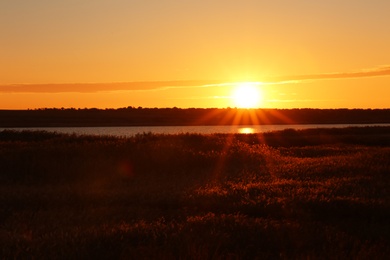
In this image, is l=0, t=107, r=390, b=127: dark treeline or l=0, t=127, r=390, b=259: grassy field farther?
l=0, t=107, r=390, b=127: dark treeline

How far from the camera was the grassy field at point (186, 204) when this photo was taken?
32.7 feet

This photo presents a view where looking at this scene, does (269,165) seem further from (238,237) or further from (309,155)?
(238,237)

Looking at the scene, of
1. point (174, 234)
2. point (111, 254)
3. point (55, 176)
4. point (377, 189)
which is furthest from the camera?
point (55, 176)

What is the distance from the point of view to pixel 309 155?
32.3 metres

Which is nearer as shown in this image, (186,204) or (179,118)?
(186,204)

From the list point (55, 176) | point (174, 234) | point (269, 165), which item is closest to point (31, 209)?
point (174, 234)

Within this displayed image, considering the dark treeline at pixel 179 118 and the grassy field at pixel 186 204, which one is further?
the dark treeline at pixel 179 118

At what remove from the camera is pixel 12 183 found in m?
20.7

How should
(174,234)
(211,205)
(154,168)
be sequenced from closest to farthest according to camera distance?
1. (174,234)
2. (211,205)
3. (154,168)

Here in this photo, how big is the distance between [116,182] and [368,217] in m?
9.57

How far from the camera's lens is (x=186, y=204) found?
49.9 feet

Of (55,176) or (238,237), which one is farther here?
(55,176)

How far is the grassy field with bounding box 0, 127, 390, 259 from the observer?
32.7ft

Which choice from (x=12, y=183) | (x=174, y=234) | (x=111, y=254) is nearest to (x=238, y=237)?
(x=174, y=234)
